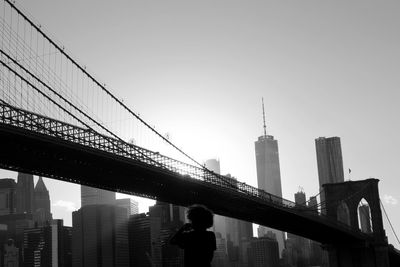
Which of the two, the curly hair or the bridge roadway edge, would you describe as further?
the bridge roadway edge

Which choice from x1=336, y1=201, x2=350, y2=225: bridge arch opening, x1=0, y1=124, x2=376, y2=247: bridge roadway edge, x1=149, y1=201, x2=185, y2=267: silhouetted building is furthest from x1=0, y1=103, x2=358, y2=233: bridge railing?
x1=149, y1=201, x2=185, y2=267: silhouetted building

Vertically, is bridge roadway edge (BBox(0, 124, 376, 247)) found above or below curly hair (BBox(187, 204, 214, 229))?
above

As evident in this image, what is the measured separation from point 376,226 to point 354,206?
512cm

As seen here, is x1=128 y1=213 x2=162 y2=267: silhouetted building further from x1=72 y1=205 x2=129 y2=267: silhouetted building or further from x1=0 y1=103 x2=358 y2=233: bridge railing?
x1=0 y1=103 x2=358 y2=233: bridge railing

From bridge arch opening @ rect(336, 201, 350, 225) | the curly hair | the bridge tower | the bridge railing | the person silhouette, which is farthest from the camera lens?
bridge arch opening @ rect(336, 201, 350, 225)

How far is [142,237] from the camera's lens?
6905 inches

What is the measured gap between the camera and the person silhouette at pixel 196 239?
240 inches

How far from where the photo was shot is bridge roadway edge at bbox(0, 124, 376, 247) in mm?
37219

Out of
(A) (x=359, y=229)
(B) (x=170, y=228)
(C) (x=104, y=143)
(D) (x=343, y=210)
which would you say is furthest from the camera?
(B) (x=170, y=228)

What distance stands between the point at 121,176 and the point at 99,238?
13491 cm

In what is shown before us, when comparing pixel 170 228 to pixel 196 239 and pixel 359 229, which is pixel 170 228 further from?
pixel 196 239

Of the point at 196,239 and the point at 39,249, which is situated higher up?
the point at 39,249

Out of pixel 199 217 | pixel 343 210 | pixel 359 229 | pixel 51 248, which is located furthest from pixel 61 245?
pixel 199 217

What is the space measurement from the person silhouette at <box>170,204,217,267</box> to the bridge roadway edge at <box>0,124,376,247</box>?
29697mm
